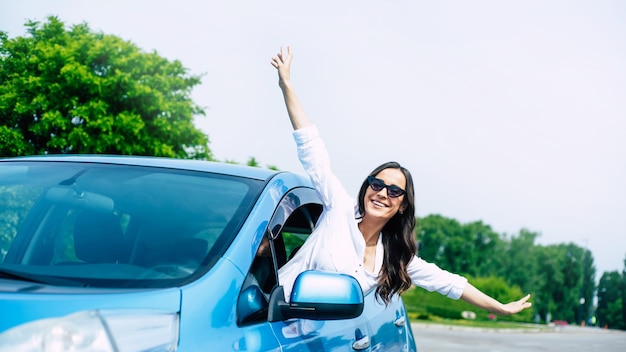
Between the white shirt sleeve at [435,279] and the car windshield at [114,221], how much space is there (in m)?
1.35

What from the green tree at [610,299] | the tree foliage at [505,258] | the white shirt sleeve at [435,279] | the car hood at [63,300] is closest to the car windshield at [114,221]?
the car hood at [63,300]

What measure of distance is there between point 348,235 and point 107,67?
34.3 meters

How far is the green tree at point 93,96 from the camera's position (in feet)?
107

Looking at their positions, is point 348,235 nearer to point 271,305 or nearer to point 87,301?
point 271,305

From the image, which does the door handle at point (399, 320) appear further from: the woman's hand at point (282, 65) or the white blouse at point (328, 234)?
the woman's hand at point (282, 65)

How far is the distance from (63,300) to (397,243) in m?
2.43

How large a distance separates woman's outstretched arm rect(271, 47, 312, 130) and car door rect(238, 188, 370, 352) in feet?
1.09

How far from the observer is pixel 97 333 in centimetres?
201

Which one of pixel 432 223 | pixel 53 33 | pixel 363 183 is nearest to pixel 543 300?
pixel 432 223

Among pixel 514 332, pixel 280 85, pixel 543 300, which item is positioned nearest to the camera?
pixel 280 85

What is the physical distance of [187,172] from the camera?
11.0ft

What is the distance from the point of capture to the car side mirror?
269 cm

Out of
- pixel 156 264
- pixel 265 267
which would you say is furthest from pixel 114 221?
pixel 265 267

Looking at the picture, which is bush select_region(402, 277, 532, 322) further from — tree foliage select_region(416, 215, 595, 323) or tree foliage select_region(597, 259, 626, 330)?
tree foliage select_region(597, 259, 626, 330)
